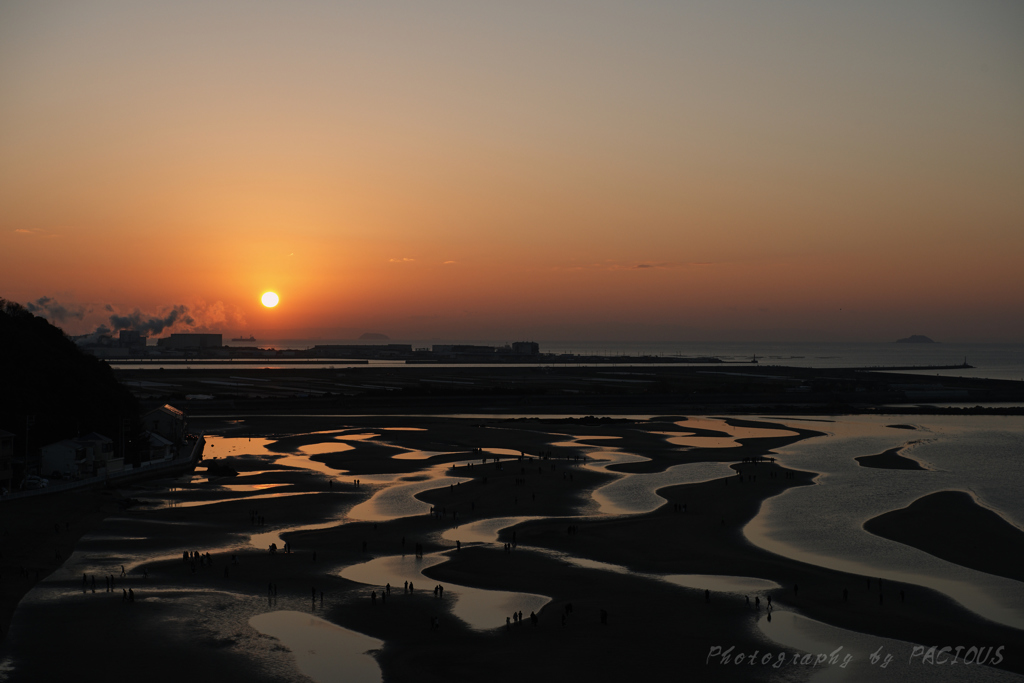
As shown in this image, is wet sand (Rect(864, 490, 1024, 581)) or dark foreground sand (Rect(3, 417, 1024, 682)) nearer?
dark foreground sand (Rect(3, 417, 1024, 682))

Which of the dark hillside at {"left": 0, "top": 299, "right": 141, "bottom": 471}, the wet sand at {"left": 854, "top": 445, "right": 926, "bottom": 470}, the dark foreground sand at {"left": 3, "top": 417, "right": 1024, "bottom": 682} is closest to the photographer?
the dark foreground sand at {"left": 3, "top": 417, "right": 1024, "bottom": 682}

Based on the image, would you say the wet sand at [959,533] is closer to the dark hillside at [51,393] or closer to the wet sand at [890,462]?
the wet sand at [890,462]

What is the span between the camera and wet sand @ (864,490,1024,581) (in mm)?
30844

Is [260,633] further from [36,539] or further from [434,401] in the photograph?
[434,401]

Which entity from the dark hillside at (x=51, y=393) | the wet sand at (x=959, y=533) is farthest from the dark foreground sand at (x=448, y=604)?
the dark hillside at (x=51, y=393)

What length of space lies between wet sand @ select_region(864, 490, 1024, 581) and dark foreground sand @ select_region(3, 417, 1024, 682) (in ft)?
1.60

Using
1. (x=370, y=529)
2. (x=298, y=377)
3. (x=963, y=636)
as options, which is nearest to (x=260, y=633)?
(x=370, y=529)

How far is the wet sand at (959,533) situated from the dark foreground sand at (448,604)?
19.2 inches

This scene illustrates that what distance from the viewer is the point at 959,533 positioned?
3466 cm

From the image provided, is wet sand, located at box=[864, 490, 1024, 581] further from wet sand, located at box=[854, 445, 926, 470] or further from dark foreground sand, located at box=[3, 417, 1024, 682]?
wet sand, located at box=[854, 445, 926, 470]

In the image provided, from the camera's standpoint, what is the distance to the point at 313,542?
3369 centimetres

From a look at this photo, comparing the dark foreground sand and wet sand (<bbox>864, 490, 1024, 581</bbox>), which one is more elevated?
wet sand (<bbox>864, 490, 1024, 581</bbox>)

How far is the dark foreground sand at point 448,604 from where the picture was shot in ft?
69.1

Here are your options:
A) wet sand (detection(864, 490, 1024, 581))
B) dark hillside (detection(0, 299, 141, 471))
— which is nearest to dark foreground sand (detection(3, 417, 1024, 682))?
wet sand (detection(864, 490, 1024, 581))
